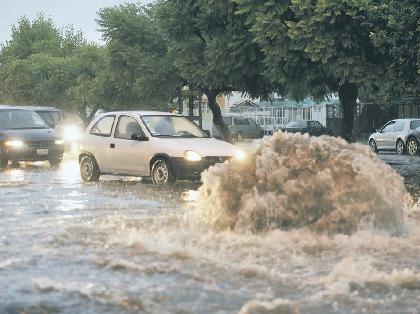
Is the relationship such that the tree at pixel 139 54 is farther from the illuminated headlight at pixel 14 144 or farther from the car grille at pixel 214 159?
the car grille at pixel 214 159

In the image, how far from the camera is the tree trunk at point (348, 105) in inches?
1120

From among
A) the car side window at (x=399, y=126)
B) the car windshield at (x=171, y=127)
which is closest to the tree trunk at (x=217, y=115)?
the car side window at (x=399, y=126)

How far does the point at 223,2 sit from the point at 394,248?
762 inches

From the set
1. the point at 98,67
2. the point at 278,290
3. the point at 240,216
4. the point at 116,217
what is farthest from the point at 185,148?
the point at 98,67

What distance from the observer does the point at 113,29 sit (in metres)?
44.0

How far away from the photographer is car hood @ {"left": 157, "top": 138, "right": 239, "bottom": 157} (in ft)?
53.6

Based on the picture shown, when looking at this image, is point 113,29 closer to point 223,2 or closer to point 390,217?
point 223,2

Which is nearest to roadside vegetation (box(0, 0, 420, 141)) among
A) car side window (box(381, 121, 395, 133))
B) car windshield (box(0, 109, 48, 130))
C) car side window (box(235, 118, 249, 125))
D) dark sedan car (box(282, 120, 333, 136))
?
Result: car side window (box(381, 121, 395, 133))

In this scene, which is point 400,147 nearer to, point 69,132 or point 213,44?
point 213,44

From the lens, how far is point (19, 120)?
25312mm

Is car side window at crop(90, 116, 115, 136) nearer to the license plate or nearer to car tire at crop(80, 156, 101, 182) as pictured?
car tire at crop(80, 156, 101, 182)

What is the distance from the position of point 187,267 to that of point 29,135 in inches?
679

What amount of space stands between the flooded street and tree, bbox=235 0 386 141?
1258cm

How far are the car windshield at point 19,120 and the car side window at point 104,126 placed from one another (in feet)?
22.2
